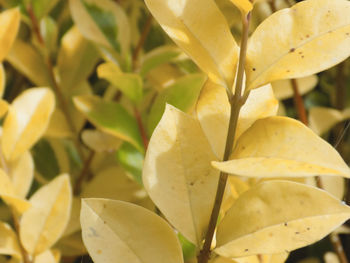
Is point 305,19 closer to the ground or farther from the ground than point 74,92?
farther from the ground

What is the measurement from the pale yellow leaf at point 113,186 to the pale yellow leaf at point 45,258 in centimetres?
8

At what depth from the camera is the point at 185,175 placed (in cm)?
26

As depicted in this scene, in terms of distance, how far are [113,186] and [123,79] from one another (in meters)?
0.09

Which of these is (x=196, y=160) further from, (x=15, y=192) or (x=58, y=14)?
(x=58, y=14)

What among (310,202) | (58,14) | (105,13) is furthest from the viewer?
(58,14)

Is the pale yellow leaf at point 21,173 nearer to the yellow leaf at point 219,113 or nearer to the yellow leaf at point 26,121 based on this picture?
the yellow leaf at point 26,121

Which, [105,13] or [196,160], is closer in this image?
[196,160]

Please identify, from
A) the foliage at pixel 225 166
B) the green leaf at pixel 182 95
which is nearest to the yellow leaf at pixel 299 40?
the foliage at pixel 225 166

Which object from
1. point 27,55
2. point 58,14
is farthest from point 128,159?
point 58,14

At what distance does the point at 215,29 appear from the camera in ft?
0.83

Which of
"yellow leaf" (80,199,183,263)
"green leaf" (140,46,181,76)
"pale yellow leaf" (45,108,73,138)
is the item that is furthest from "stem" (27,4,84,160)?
"yellow leaf" (80,199,183,263)

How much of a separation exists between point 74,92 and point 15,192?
6.4 inches

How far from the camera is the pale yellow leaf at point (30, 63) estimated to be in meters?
0.48

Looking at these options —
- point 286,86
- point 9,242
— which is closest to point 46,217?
point 9,242
